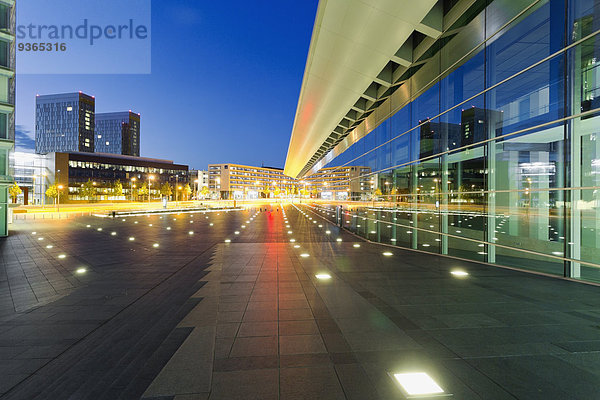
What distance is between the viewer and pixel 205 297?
5820mm

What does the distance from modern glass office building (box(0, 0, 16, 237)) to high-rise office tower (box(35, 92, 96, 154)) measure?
187478mm

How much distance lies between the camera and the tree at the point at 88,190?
270 feet

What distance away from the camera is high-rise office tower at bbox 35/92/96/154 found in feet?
531

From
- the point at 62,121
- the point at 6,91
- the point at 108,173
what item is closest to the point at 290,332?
the point at 6,91

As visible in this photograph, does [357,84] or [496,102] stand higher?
[357,84]

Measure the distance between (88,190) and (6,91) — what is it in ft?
266

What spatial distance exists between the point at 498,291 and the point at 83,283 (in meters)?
10.00

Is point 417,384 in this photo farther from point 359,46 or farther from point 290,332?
point 359,46

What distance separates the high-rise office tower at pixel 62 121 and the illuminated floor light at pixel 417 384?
211m

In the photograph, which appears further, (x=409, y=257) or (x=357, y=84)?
(x=357, y=84)

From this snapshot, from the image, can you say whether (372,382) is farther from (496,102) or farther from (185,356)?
(496,102)

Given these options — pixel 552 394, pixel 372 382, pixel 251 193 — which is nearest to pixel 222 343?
pixel 372 382

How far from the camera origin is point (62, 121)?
163250 mm

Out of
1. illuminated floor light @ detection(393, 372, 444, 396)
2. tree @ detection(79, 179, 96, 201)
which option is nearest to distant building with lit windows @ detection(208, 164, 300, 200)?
tree @ detection(79, 179, 96, 201)
